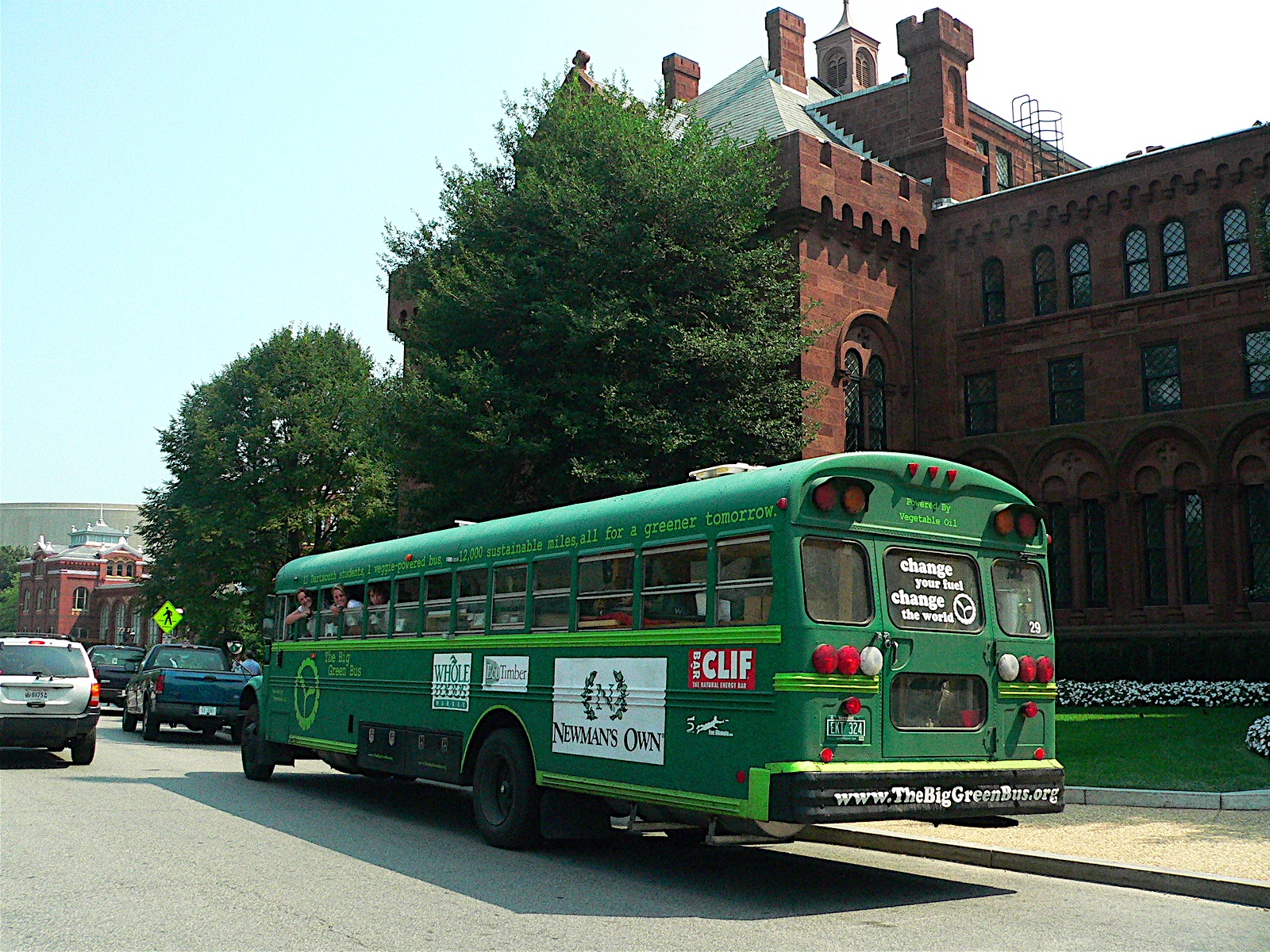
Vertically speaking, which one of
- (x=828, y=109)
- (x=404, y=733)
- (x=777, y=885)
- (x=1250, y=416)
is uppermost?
(x=828, y=109)

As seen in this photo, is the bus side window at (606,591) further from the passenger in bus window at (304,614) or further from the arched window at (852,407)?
the arched window at (852,407)

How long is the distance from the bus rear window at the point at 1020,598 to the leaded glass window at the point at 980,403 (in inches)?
850

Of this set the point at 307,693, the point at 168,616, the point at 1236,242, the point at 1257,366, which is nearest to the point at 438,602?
the point at 307,693

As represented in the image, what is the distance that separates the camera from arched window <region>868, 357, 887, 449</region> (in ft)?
95.9

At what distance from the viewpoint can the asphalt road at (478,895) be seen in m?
7.00

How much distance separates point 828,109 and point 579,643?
28.8 m

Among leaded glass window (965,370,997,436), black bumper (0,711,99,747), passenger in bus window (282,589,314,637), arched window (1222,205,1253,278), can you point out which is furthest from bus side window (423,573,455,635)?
arched window (1222,205,1253,278)

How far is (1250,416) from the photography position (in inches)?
1041

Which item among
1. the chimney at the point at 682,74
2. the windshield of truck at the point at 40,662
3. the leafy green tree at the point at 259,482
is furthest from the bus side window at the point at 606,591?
the leafy green tree at the point at 259,482

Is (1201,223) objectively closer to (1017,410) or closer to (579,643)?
(1017,410)

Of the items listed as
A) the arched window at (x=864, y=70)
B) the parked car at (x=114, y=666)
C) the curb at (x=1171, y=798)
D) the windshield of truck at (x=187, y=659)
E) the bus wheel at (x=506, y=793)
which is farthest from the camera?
the arched window at (x=864, y=70)

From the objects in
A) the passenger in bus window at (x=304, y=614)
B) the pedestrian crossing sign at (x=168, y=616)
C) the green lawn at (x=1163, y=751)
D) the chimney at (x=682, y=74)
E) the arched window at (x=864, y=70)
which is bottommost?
the green lawn at (x=1163, y=751)

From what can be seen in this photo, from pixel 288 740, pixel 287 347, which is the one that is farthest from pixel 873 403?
pixel 287 347

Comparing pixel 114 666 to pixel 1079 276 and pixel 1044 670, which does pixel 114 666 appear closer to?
pixel 1079 276
